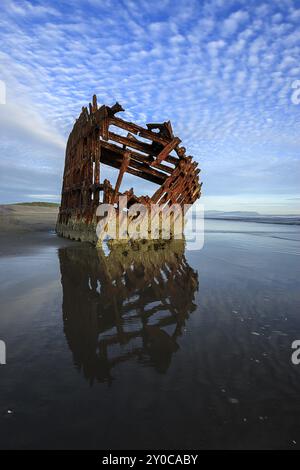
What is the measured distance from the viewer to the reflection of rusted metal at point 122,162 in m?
9.55

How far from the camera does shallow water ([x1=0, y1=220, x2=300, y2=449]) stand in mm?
1718

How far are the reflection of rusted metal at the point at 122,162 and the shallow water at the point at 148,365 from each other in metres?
5.14

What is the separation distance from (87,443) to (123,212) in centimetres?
812

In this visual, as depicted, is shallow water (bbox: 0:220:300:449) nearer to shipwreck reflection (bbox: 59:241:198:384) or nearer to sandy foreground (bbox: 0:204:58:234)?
shipwreck reflection (bbox: 59:241:198:384)

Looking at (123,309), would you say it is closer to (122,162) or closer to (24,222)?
(122,162)

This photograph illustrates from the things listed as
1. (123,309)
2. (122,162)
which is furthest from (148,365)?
(122,162)

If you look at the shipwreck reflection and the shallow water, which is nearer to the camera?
the shallow water

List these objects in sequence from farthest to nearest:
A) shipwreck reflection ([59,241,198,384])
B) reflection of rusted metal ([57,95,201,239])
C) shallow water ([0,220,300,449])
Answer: reflection of rusted metal ([57,95,201,239]) → shipwreck reflection ([59,241,198,384]) → shallow water ([0,220,300,449])

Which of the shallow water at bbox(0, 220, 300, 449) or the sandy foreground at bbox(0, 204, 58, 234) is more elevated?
the sandy foreground at bbox(0, 204, 58, 234)

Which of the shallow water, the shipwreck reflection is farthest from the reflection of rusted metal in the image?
the shallow water

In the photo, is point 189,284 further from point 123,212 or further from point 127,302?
point 123,212

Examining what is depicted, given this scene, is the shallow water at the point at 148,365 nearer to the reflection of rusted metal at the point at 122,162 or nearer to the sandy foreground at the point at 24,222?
the reflection of rusted metal at the point at 122,162

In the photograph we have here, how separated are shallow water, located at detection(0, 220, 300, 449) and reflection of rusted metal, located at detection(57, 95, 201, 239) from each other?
16.9 ft

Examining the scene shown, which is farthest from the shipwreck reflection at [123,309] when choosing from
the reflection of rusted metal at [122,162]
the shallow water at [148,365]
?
the reflection of rusted metal at [122,162]
